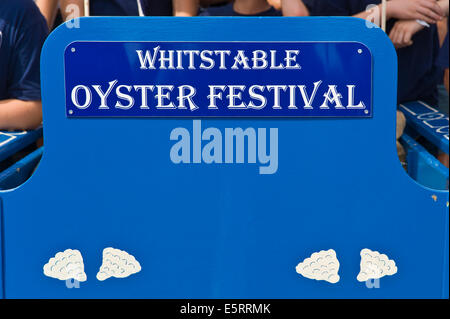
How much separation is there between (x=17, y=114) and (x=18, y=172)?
0.22 meters

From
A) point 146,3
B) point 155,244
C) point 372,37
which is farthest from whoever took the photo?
point 146,3

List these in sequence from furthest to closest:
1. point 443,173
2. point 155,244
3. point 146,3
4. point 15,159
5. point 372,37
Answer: point 15,159
point 146,3
point 443,173
point 155,244
point 372,37

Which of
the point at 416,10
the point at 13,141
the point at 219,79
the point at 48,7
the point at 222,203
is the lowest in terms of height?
the point at 222,203

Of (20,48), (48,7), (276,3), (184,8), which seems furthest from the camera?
(276,3)

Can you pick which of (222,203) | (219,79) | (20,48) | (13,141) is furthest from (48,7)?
(222,203)

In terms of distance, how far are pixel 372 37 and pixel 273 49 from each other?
0.79 feet

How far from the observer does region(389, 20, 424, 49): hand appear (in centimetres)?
202

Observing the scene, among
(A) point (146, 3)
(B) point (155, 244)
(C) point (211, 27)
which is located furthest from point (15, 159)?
(C) point (211, 27)

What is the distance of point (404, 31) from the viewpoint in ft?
6.63

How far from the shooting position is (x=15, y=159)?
91.4 inches

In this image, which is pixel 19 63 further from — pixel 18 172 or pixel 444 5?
pixel 444 5

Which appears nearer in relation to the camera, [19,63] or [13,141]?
[13,141]

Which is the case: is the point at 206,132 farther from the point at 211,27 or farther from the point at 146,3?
the point at 146,3

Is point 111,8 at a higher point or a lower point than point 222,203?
higher
